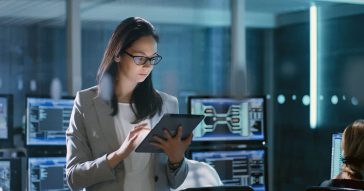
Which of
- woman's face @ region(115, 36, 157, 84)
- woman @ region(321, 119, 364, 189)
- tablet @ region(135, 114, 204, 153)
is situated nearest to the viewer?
tablet @ region(135, 114, 204, 153)

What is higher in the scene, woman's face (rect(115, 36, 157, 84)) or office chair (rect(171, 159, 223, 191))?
woman's face (rect(115, 36, 157, 84))

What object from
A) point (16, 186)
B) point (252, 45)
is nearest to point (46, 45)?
point (16, 186)

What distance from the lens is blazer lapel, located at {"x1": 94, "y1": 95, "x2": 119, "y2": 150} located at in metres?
2.35

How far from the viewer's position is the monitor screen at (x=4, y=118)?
432 centimetres

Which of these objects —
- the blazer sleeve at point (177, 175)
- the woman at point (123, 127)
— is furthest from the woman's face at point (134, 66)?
the blazer sleeve at point (177, 175)

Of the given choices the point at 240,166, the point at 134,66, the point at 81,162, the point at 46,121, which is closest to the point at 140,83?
the point at 134,66

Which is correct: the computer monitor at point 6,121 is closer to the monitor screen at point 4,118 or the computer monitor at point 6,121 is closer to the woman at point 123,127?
the monitor screen at point 4,118

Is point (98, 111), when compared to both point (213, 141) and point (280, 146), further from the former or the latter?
point (280, 146)

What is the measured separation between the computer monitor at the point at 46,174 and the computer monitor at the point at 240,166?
114 centimetres

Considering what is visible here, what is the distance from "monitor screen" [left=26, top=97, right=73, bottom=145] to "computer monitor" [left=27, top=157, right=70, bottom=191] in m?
0.13

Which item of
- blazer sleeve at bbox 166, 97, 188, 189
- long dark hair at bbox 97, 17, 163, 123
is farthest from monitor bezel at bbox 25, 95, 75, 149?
blazer sleeve at bbox 166, 97, 188, 189

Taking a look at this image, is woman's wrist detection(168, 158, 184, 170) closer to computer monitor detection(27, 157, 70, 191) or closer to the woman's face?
the woman's face

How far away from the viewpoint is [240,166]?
5051mm

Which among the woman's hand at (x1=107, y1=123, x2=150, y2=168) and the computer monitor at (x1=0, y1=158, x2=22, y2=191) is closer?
the woman's hand at (x1=107, y1=123, x2=150, y2=168)
